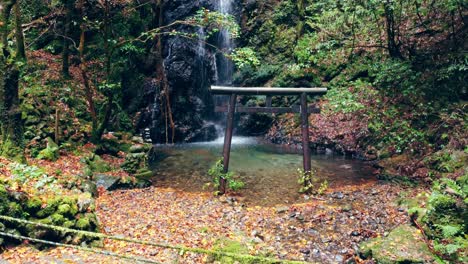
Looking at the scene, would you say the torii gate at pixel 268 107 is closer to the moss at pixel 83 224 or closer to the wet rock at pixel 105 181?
the wet rock at pixel 105 181

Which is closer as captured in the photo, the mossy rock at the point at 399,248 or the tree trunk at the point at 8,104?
the mossy rock at the point at 399,248

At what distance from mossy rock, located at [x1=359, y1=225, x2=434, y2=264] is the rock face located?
1388 centimetres

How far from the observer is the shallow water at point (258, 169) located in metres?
10.7

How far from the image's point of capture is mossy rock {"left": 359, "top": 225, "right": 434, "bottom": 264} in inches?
232

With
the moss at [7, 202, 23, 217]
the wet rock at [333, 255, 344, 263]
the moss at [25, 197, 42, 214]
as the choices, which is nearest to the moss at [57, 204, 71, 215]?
the moss at [25, 197, 42, 214]

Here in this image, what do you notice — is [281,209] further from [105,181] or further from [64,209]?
[105,181]

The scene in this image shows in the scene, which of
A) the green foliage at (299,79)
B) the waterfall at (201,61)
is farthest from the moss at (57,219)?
the green foliage at (299,79)

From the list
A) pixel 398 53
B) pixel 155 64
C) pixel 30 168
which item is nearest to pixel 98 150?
pixel 30 168

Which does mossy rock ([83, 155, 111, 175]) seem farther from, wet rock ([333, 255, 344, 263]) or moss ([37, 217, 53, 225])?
wet rock ([333, 255, 344, 263])

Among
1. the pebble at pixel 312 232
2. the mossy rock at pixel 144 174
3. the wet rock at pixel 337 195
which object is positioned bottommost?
the pebble at pixel 312 232

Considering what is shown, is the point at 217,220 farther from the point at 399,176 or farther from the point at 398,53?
the point at 398,53

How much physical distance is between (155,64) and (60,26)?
561 centimetres

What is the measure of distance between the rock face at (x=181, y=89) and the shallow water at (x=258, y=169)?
1828 millimetres

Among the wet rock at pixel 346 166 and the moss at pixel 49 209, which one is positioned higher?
the moss at pixel 49 209
